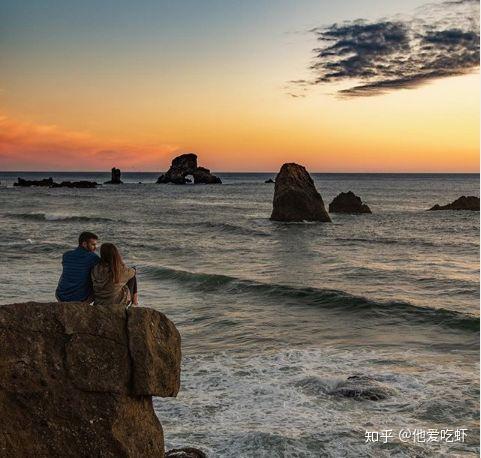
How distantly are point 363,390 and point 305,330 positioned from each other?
496 centimetres

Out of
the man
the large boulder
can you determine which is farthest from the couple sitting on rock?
the large boulder

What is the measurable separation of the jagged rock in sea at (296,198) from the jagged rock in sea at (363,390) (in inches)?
1427

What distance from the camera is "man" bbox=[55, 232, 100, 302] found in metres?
7.38

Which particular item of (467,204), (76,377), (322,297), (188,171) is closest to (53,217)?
(322,297)

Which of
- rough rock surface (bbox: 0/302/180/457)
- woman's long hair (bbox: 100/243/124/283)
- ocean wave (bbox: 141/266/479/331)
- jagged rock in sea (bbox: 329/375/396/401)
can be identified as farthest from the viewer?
ocean wave (bbox: 141/266/479/331)

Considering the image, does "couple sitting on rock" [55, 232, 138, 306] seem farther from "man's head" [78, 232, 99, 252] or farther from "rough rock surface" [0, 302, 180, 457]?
"rough rock surface" [0, 302, 180, 457]

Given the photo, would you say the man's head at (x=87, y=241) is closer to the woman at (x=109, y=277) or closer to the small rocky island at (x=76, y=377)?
the woman at (x=109, y=277)

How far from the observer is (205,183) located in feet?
526

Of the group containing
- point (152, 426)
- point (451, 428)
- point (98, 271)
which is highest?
point (98, 271)

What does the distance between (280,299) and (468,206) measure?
46.7 meters

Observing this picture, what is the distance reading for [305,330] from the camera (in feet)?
51.1

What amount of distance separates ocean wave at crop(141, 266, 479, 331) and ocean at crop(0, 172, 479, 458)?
0.19ft

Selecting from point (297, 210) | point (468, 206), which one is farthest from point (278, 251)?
point (468, 206)

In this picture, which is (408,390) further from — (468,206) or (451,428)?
(468,206)
